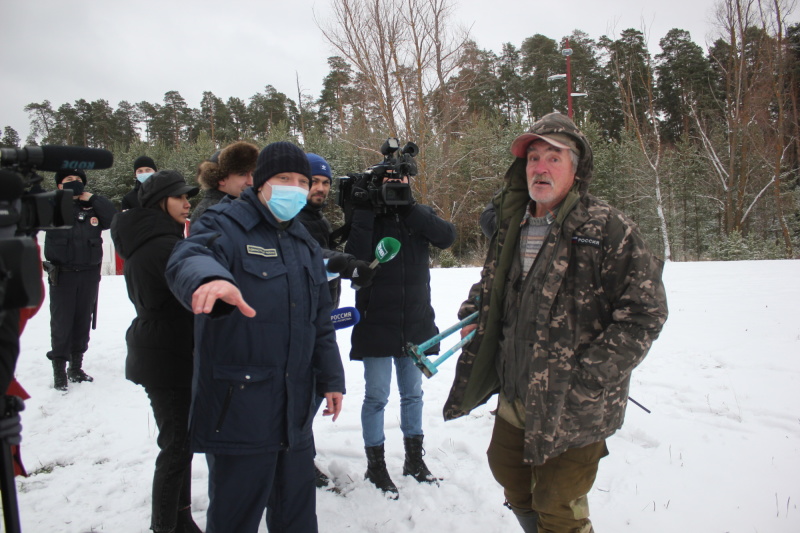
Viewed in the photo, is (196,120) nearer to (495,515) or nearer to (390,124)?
(390,124)

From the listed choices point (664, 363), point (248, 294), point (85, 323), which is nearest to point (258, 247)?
point (248, 294)

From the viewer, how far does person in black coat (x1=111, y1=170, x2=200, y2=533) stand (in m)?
2.34

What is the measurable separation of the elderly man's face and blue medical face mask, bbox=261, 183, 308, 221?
110cm

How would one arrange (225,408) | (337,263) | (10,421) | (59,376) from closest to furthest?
(10,421)
(225,408)
(337,263)
(59,376)

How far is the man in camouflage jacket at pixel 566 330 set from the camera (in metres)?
1.82

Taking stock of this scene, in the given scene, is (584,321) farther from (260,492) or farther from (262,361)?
(260,492)

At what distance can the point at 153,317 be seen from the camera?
241 centimetres

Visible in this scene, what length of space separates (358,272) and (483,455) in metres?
1.71

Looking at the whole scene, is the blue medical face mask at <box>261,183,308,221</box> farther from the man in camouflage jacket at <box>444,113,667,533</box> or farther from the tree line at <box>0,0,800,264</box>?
the tree line at <box>0,0,800,264</box>

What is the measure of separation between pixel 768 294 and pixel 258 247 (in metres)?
8.80

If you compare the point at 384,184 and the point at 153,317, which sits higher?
the point at 384,184

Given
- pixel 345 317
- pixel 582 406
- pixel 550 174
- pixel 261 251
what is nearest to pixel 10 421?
pixel 261 251

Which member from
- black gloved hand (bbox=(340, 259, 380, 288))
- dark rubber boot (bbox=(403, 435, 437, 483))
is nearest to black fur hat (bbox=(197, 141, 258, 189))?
black gloved hand (bbox=(340, 259, 380, 288))

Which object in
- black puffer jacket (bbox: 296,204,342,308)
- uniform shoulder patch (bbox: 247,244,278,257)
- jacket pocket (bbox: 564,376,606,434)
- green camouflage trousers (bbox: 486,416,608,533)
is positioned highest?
black puffer jacket (bbox: 296,204,342,308)
